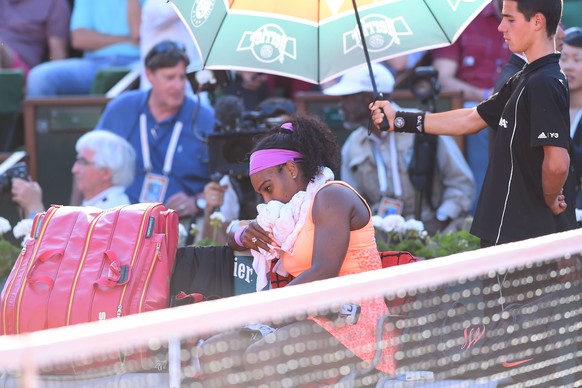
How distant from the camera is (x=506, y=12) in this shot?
4422 millimetres

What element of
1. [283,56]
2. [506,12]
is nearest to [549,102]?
[506,12]

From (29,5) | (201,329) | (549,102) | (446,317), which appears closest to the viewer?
(201,329)

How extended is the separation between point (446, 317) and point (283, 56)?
191 centimetres

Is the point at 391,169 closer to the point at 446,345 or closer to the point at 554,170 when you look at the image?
the point at 554,170

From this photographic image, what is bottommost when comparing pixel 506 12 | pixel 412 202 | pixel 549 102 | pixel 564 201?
pixel 412 202

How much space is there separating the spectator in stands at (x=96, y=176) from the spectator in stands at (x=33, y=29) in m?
2.20

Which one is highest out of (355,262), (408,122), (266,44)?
(266,44)

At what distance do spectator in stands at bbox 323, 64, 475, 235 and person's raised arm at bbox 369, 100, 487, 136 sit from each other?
6.51 feet

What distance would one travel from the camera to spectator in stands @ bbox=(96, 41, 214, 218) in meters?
7.29

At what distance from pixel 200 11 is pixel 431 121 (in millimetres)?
1103

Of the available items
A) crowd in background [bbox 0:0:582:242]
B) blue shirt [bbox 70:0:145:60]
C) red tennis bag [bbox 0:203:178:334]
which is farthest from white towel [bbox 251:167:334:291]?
blue shirt [bbox 70:0:145:60]

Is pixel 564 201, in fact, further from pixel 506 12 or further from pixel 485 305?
pixel 485 305

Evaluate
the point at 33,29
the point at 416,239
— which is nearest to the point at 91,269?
the point at 416,239

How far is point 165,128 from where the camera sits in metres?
7.50
